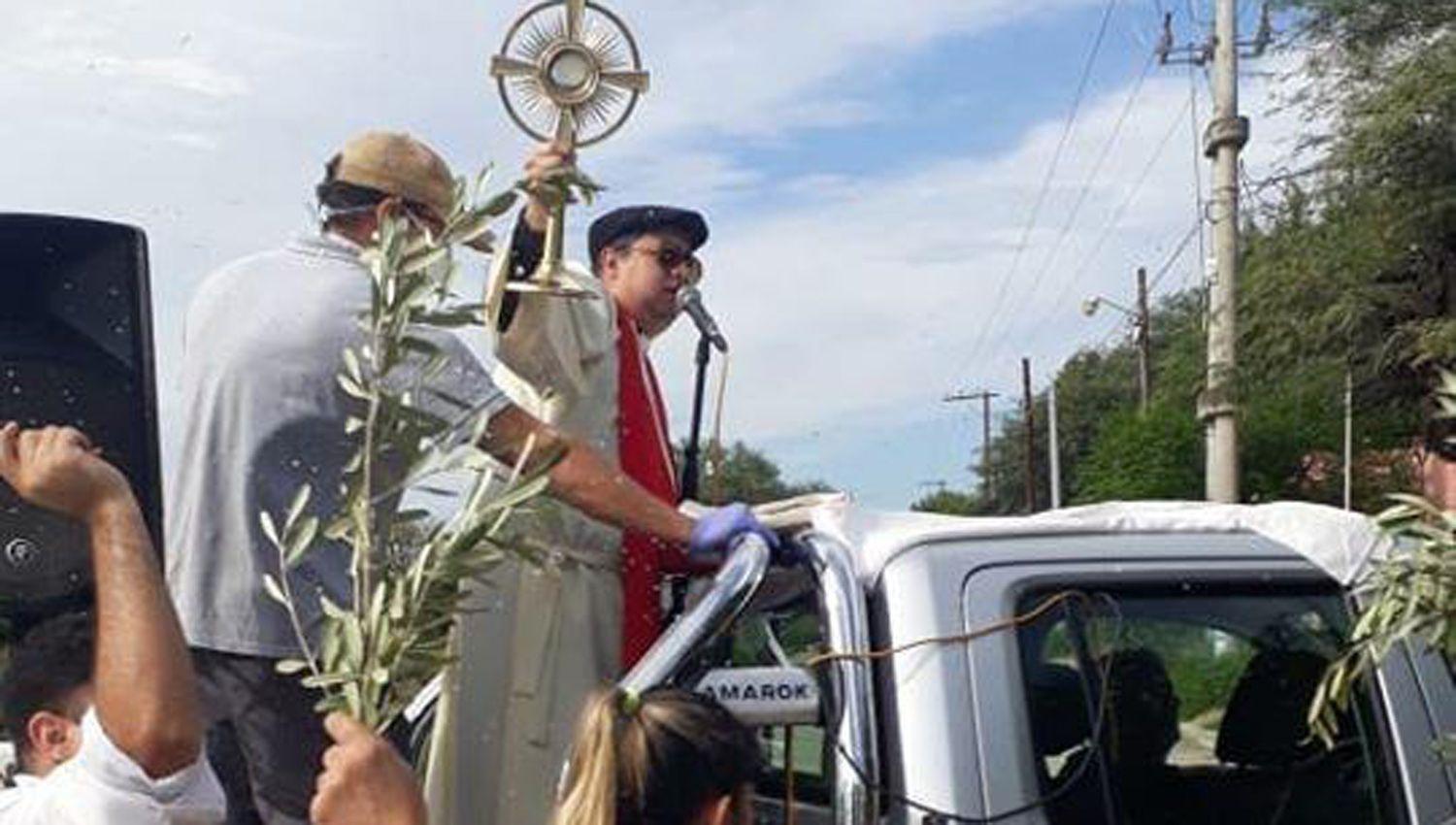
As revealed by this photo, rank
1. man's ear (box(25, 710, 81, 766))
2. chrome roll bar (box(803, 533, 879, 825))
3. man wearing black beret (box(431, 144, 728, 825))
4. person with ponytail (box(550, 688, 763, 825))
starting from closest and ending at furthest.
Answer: person with ponytail (box(550, 688, 763, 825)) → man's ear (box(25, 710, 81, 766)) → chrome roll bar (box(803, 533, 879, 825)) → man wearing black beret (box(431, 144, 728, 825))

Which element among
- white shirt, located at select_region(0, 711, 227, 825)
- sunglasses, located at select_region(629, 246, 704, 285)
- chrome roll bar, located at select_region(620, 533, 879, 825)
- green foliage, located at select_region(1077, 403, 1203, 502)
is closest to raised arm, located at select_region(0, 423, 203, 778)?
white shirt, located at select_region(0, 711, 227, 825)

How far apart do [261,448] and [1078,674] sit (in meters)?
1.36

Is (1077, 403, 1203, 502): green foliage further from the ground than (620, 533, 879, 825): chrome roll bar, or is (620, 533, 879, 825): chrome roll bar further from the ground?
(1077, 403, 1203, 502): green foliage

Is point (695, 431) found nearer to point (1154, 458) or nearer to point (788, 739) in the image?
point (788, 739)

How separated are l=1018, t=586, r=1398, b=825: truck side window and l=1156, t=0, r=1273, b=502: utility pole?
18743 mm

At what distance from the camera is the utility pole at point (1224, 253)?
76.9 ft

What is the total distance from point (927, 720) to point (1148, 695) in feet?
1.62

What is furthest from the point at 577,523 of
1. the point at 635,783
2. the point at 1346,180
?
the point at 1346,180

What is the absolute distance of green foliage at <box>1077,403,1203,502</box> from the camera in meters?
28.3

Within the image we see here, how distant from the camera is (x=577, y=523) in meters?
3.78

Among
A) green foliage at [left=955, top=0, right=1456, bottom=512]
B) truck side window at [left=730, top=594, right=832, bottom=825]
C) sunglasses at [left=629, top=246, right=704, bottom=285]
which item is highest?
green foliage at [left=955, top=0, right=1456, bottom=512]

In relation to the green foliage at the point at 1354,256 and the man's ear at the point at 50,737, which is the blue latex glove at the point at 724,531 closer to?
the man's ear at the point at 50,737

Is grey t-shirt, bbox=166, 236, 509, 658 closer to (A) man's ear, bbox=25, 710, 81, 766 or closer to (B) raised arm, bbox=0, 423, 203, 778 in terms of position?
→ (A) man's ear, bbox=25, 710, 81, 766

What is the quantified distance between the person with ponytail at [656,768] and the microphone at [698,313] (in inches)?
62.0
